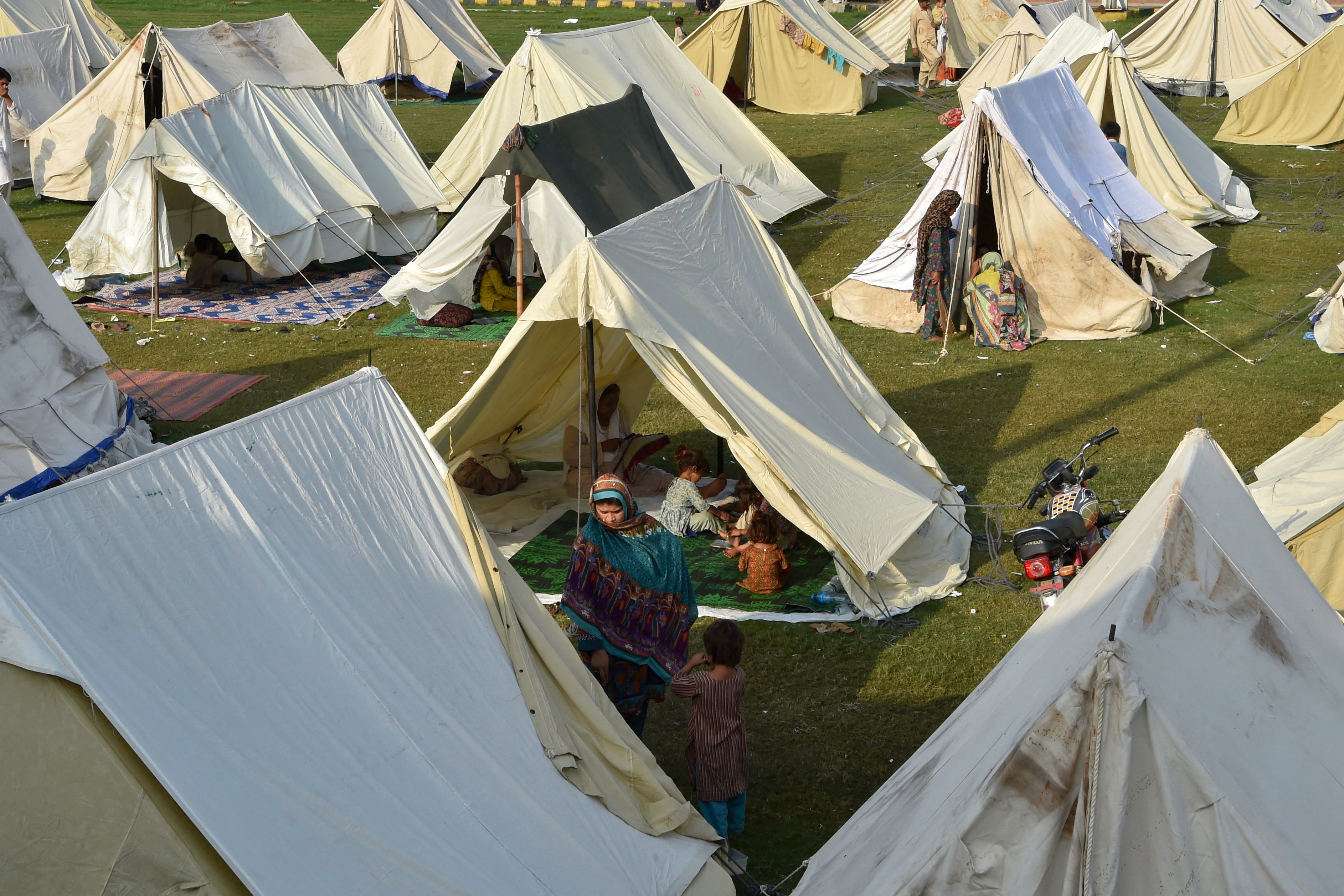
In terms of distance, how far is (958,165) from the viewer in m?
10.8

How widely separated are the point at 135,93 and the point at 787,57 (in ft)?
37.1

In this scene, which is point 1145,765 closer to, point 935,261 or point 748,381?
point 748,381

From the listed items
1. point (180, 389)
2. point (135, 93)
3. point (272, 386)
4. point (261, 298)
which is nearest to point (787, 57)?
point (135, 93)

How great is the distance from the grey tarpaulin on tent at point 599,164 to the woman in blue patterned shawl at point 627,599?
534cm

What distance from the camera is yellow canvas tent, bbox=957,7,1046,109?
19.5 meters

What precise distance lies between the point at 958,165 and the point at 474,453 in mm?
5584

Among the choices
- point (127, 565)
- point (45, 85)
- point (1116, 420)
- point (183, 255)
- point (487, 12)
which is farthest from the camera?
point (487, 12)

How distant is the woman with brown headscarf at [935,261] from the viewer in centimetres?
1041

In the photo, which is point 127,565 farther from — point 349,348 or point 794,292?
point 349,348

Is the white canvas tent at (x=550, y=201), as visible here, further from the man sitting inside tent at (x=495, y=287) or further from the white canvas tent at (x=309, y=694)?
the white canvas tent at (x=309, y=694)

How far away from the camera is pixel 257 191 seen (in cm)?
1215

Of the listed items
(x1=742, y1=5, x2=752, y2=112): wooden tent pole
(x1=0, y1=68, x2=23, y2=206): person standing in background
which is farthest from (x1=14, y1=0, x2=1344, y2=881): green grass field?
(x1=742, y1=5, x2=752, y2=112): wooden tent pole

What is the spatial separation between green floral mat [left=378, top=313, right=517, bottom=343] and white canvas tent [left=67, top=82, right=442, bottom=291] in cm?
157

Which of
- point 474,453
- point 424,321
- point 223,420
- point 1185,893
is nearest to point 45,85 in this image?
point 424,321
